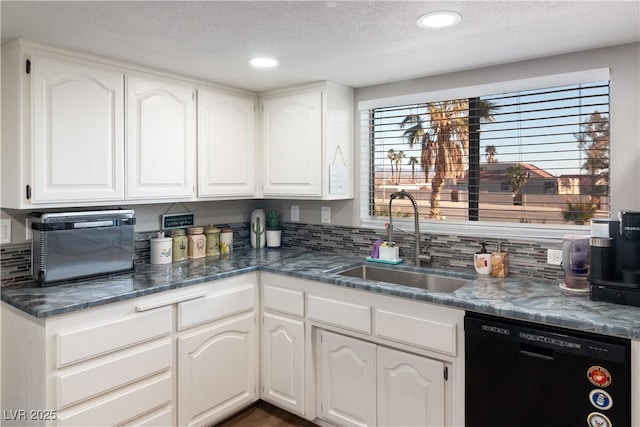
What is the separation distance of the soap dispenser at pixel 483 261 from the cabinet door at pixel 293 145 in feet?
3.39

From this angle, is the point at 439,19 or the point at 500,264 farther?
the point at 500,264

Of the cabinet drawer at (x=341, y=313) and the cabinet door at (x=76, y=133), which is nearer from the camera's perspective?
the cabinet door at (x=76, y=133)

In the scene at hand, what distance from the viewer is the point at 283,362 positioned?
8.18 feet

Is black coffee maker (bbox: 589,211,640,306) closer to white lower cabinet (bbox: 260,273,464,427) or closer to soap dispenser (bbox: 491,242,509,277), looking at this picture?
soap dispenser (bbox: 491,242,509,277)

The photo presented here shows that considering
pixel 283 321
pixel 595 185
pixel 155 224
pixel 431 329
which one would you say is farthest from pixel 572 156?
pixel 155 224

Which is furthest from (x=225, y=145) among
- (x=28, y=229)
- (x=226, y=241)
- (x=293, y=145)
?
(x=28, y=229)

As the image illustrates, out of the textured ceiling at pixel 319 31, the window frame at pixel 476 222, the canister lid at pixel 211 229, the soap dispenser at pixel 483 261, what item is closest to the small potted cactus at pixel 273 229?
the canister lid at pixel 211 229

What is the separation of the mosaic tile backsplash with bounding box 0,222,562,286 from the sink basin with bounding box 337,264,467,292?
161 mm

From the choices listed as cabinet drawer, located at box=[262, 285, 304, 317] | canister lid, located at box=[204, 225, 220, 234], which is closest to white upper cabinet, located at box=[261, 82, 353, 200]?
canister lid, located at box=[204, 225, 220, 234]

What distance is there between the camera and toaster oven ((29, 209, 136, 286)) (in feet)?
6.70

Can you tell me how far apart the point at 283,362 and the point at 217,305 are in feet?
1.74

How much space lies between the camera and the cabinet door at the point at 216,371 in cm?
220

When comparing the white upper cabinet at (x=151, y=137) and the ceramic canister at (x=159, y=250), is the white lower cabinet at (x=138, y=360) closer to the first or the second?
the ceramic canister at (x=159, y=250)

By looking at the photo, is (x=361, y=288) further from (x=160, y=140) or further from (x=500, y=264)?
(x=160, y=140)
